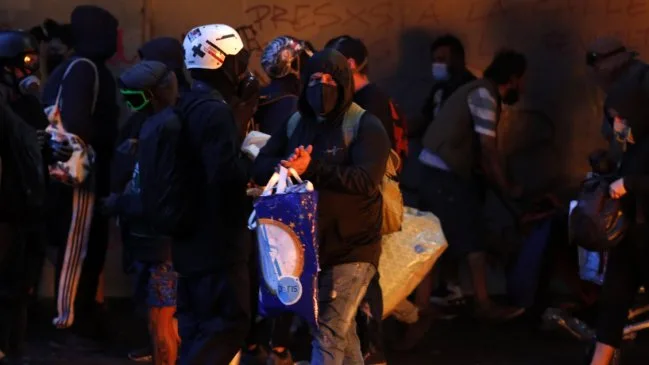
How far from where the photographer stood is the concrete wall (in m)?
9.52

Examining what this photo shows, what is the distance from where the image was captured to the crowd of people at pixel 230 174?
5.79 meters

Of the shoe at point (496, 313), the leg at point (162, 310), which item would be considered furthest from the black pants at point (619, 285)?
the leg at point (162, 310)

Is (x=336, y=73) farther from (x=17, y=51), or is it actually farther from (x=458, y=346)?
(x=458, y=346)

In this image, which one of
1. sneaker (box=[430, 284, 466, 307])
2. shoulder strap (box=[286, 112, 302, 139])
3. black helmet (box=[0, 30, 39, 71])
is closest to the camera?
shoulder strap (box=[286, 112, 302, 139])

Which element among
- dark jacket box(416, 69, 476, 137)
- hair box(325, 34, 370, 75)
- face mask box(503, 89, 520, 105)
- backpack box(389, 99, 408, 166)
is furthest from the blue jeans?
face mask box(503, 89, 520, 105)

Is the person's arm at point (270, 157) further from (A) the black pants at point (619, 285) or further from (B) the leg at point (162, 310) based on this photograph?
(A) the black pants at point (619, 285)

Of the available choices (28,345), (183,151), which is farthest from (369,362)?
(28,345)

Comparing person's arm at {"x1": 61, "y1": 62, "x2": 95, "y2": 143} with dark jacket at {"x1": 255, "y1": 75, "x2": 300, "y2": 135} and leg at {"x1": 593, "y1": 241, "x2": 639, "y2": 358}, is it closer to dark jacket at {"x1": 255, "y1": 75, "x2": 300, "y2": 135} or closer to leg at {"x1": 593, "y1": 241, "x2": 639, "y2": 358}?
dark jacket at {"x1": 255, "y1": 75, "x2": 300, "y2": 135}

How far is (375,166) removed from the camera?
19.8 ft

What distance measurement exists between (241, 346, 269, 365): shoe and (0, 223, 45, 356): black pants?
129 cm

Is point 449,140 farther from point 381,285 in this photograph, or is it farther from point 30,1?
point 30,1

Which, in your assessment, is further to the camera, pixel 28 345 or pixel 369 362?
pixel 28 345

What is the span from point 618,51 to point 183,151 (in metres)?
3.83

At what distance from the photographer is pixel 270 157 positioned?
20.6 ft
